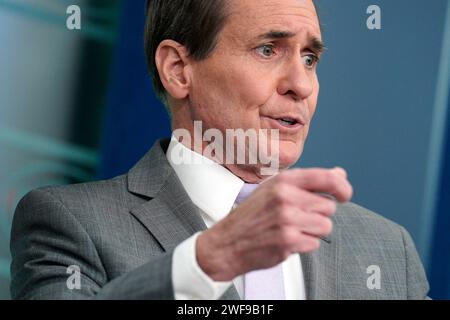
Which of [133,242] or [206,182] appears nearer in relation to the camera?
[133,242]

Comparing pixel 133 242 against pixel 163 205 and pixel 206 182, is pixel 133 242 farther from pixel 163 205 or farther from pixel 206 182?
pixel 206 182

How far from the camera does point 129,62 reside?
2.37 metres

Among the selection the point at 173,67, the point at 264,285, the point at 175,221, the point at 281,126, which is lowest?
the point at 264,285

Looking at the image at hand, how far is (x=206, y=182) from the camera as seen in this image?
5.96ft

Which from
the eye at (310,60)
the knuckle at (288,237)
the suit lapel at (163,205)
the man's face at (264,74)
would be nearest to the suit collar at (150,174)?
the suit lapel at (163,205)

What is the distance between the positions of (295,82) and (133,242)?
0.43m

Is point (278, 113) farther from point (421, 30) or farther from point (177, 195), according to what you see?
point (421, 30)

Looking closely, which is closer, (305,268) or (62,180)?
(305,268)

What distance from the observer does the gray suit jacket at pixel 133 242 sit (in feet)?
5.40

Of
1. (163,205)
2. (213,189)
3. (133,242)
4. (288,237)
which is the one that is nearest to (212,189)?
(213,189)

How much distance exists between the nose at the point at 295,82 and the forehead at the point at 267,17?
71 mm

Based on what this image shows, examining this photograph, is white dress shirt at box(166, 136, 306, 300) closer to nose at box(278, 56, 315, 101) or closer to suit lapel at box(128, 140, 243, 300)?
suit lapel at box(128, 140, 243, 300)
